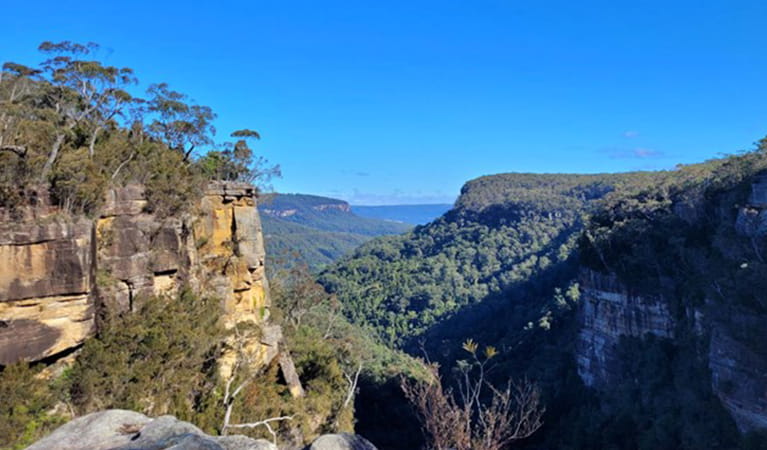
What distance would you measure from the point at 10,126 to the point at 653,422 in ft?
99.8

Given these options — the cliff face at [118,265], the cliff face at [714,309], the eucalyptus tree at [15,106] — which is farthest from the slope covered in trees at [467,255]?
the eucalyptus tree at [15,106]

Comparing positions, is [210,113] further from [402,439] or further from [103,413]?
[402,439]

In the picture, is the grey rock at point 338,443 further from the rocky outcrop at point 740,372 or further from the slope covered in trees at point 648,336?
the rocky outcrop at point 740,372

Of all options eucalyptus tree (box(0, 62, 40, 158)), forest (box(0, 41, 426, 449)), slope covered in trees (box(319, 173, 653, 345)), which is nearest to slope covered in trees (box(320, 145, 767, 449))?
slope covered in trees (box(319, 173, 653, 345))

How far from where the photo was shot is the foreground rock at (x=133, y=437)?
6.39 meters

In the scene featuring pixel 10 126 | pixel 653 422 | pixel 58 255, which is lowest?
pixel 653 422

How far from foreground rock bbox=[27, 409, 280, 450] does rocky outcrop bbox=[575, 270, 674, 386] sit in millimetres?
28483

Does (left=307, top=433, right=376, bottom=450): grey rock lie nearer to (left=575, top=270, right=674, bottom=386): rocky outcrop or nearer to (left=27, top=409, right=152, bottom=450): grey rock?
(left=27, top=409, right=152, bottom=450): grey rock

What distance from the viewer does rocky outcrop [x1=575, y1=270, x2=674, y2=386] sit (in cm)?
2850

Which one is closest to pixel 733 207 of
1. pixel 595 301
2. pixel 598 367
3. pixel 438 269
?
pixel 595 301

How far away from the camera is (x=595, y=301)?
1294 inches

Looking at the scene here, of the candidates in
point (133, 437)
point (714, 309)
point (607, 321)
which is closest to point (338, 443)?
point (133, 437)

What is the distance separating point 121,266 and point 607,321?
29704mm

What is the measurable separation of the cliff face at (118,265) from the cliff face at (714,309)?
19991 millimetres
